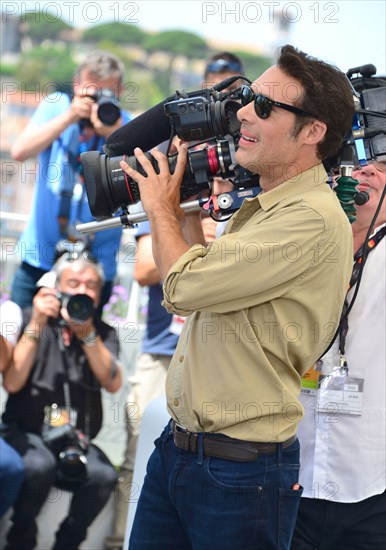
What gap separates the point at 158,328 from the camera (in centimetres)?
395

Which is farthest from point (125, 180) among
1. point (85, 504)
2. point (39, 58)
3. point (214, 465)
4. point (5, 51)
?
point (5, 51)

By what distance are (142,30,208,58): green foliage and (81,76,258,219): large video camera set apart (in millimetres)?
118592

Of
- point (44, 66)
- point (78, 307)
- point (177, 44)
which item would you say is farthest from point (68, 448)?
point (177, 44)

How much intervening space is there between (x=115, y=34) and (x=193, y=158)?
387ft

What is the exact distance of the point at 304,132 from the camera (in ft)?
7.36

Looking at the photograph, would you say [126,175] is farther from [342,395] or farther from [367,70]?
[342,395]

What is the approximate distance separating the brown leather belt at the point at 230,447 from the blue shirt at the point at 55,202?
2.12 m

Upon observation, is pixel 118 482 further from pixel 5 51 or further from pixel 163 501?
pixel 5 51

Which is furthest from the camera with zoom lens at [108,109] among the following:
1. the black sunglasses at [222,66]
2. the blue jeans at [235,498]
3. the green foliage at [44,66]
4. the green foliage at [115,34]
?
the green foliage at [115,34]

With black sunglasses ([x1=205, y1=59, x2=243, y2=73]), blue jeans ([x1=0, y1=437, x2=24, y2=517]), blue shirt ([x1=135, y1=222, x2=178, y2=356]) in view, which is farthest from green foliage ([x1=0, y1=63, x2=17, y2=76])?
blue jeans ([x1=0, y1=437, x2=24, y2=517])

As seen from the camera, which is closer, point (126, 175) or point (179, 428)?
point (179, 428)

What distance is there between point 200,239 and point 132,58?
114965 millimetres

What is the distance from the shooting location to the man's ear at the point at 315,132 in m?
2.24

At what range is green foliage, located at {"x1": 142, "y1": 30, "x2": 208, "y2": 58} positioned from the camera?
118 metres
